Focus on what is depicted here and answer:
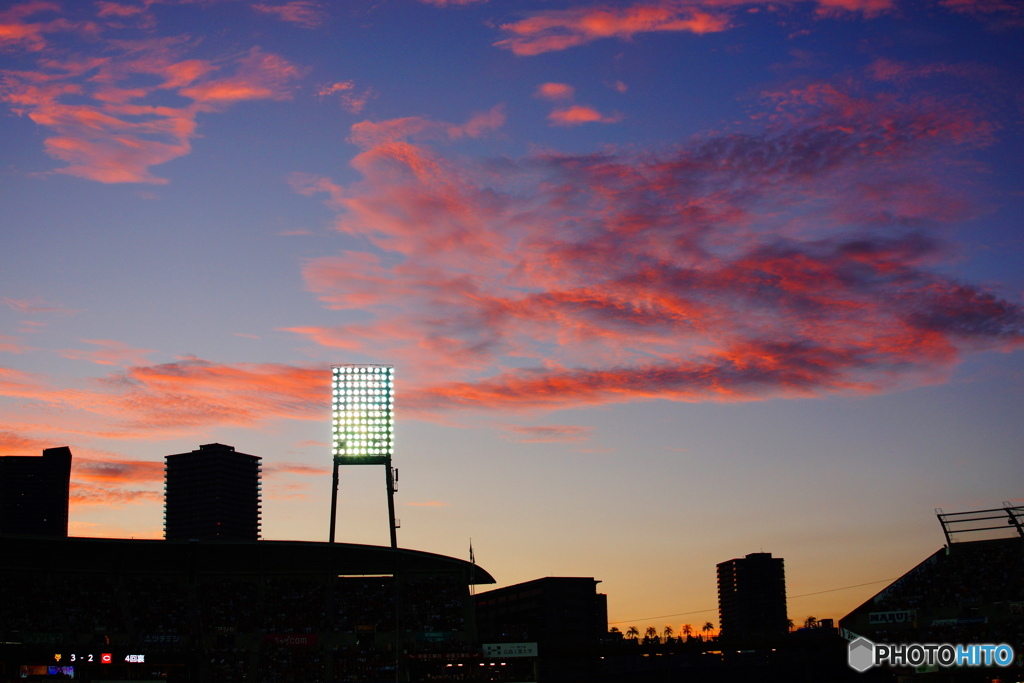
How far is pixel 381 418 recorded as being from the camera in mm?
80812

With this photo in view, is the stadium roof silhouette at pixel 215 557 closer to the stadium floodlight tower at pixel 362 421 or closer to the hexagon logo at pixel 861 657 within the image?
the stadium floodlight tower at pixel 362 421

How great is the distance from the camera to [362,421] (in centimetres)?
8062

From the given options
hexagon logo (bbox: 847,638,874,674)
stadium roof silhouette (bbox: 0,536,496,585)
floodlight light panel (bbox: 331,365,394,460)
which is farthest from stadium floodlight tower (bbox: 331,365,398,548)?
hexagon logo (bbox: 847,638,874,674)

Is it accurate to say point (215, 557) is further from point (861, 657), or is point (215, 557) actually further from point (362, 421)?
point (861, 657)

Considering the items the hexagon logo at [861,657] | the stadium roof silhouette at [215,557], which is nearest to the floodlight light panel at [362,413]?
the stadium roof silhouette at [215,557]

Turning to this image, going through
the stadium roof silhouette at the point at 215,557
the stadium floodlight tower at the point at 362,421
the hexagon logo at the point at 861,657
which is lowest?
the hexagon logo at the point at 861,657

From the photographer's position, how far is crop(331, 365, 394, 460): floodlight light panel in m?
80.1

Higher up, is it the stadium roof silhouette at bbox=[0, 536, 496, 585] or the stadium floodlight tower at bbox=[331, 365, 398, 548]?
the stadium floodlight tower at bbox=[331, 365, 398, 548]

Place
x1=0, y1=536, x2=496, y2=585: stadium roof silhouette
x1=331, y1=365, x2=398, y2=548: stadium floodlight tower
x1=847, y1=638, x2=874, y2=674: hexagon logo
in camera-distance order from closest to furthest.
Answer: x1=847, y1=638, x2=874, y2=674: hexagon logo < x1=0, y1=536, x2=496, y2=585: stadium roof silhouette < x1=331, y1=365, x2=398, y2=548: stadium floodlight tower

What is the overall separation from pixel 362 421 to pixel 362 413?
0.65 metres

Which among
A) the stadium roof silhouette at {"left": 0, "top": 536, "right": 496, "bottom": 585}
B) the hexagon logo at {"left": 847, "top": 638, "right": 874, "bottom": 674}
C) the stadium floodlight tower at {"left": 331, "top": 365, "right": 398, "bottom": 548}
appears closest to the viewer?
the hexagon logo at {"left": 847, "top": 638, "right": 874, "bottom": 674}

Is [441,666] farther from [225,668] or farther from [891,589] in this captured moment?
[891,589]

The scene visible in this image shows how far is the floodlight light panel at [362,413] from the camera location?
80.1 m

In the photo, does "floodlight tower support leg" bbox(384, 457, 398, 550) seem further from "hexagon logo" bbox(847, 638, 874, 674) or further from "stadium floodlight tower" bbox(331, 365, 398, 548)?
"hexagon logo" bbox(847, 638, 874, 674)
